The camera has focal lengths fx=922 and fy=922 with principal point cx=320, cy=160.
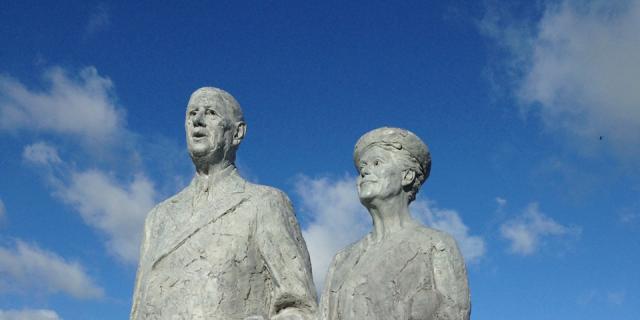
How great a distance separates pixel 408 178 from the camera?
8695 millimetres

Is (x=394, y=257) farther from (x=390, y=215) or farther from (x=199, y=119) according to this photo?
(x=199, y=119)

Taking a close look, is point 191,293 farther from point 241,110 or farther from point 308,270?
point 241,110

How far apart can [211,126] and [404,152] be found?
9.18ft

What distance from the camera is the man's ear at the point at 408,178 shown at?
868cm

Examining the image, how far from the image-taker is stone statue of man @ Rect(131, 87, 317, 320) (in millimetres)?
9766

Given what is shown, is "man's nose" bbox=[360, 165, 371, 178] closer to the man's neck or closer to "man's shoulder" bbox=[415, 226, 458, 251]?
"man's shoulder" bbox=[415, 226, 458, 251]

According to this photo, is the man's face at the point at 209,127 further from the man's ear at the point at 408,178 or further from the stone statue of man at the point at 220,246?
the man's ear at the point at 408,178

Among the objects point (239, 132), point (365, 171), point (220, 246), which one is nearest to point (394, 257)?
point (365, 171)

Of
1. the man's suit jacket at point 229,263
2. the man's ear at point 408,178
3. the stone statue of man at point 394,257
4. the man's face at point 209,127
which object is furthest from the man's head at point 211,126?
the man's ear at point 408,178

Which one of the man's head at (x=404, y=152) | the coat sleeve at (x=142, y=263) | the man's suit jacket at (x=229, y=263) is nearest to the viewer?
the man's head at (x=404, y=152)

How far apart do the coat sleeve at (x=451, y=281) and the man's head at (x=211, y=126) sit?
11.1ft

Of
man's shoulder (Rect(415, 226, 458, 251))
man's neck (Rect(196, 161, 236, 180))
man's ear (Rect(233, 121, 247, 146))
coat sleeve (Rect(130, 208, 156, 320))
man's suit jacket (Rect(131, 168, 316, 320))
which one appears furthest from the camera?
man's ear (Rect(233, 121, 247, 146))

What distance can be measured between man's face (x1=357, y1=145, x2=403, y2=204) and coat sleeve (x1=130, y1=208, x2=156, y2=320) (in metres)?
3.09

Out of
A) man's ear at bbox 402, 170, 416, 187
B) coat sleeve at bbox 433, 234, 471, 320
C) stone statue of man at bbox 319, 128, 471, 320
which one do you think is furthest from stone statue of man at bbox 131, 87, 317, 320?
coat sleeve at bbox 433, 234, 471, 320
